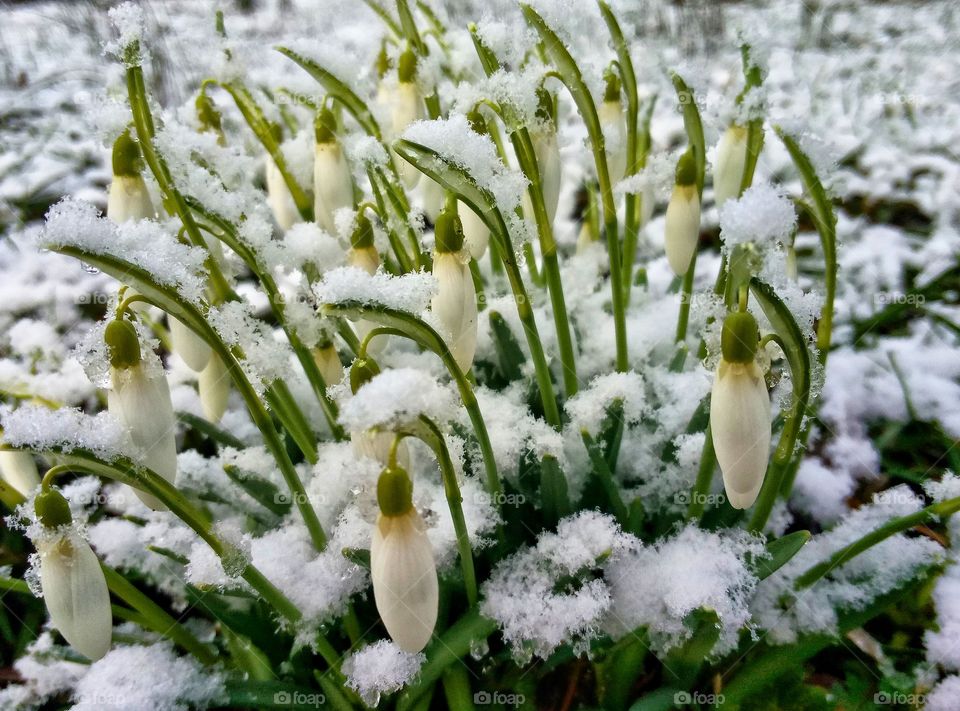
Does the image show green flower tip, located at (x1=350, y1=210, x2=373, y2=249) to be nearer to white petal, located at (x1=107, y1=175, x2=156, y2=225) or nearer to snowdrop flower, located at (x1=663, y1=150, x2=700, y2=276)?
white petal, located at (x1=107, y1=175, x2=156, y2=225)

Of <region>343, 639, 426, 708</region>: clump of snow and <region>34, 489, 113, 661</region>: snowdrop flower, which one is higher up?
<region>34, 489, 113, 661</region>: snowdrop flower

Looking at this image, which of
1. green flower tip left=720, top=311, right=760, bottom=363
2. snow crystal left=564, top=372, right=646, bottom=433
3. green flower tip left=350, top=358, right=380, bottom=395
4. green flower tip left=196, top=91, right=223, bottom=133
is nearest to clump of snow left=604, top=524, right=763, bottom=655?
snow crystal left=564, top=372, right=646, bottom=433

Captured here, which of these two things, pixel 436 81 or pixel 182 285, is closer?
pixel 182 285

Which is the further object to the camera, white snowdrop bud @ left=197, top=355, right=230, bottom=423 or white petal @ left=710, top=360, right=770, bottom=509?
white snowdrop bud @ left=197, top=355, right=230, bottom=423

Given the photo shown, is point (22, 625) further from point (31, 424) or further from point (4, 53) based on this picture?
point (4, 53)

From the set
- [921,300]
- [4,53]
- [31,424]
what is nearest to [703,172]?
[31,424]

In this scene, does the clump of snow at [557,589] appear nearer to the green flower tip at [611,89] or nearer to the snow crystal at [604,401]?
the snow crystal at [604,401]
